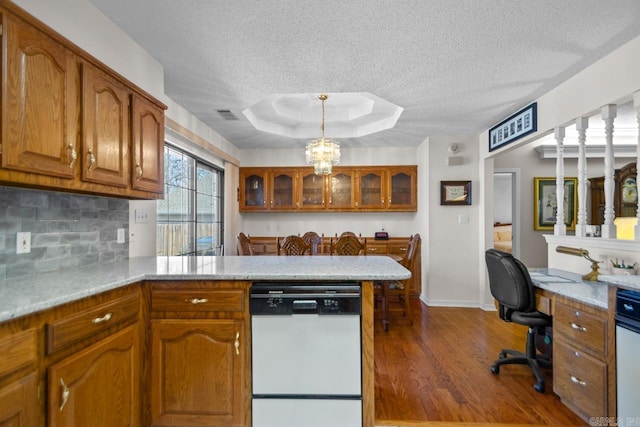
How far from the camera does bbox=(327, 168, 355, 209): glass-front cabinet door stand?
196 inches

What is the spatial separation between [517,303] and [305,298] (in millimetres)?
1680

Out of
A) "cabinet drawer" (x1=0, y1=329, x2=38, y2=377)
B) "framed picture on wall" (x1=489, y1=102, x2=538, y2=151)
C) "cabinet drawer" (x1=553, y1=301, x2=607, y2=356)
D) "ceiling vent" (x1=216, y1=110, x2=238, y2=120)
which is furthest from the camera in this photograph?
"ceiling vent" (x1=216, y1=110, x2=238, y2=120)

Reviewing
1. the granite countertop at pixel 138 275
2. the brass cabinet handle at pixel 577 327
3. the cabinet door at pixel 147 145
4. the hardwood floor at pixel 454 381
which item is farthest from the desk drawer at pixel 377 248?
the cabinet door at pixel 147 145

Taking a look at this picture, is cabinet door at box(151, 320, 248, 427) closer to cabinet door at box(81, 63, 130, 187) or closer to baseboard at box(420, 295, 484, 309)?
cabinet door at box(81, 63, 130, 187)

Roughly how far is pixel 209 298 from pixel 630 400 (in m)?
2.16

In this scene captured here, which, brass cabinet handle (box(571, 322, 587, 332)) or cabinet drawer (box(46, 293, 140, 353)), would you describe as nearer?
cabinet drawer (box(46, 293, 140, 353))

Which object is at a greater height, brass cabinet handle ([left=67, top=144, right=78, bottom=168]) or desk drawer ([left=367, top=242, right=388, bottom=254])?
brass cabinet handle ([left=67, top=144, right=78, bottom=168])

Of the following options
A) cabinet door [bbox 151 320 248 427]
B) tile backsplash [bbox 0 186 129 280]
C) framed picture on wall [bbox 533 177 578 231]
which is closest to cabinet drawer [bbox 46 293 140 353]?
cabinet door [bbox 151 320 248 427]

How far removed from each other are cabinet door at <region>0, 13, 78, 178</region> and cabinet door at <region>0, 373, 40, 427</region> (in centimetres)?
80

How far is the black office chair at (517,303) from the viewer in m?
2.23

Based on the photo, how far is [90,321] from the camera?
1312mm

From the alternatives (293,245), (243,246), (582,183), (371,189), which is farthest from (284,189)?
(582,183)

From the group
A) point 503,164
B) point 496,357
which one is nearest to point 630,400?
point 496,357

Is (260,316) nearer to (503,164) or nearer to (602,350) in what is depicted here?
(602,350)
